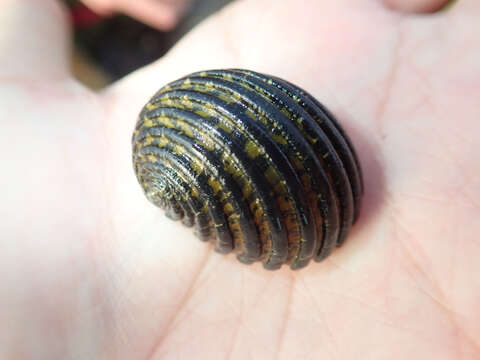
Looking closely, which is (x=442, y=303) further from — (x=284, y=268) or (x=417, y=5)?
(x=417, y=5)

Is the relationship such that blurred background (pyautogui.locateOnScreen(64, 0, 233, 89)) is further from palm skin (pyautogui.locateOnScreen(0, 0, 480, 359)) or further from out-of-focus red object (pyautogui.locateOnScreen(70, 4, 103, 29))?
palm skin (pyautogui.locateOnScreen(0, 0, 480, 359))

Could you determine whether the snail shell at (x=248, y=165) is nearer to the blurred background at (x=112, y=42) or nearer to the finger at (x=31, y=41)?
the finger at (x=31, y=41)

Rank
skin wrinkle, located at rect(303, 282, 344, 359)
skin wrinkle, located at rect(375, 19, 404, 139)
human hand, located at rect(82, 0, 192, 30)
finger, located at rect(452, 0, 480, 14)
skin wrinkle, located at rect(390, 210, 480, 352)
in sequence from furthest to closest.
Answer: human hand, located at rect(82, 0, 192, 30)
finger, located at rect(452, 0, 480, 14)
skin wrinkle, located at rect(375, 19, 404, 139)
skin wrinkle, located at rect(303, 282, 344, 359)
skin wrinkle, located at rect(390, 210, 480, 352)

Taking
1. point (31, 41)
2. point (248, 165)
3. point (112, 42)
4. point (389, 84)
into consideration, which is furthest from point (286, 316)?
point (112, 42)

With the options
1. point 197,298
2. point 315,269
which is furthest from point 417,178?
point 197,298

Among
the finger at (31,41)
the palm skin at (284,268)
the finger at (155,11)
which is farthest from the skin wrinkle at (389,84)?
the finger at (155,11)

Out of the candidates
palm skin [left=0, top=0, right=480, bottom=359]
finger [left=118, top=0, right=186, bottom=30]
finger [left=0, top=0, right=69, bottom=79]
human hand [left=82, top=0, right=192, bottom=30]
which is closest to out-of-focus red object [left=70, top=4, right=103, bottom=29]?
human hand [left=82, top=0, right=192, bottom=30]

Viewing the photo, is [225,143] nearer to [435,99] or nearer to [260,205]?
[260,205]
